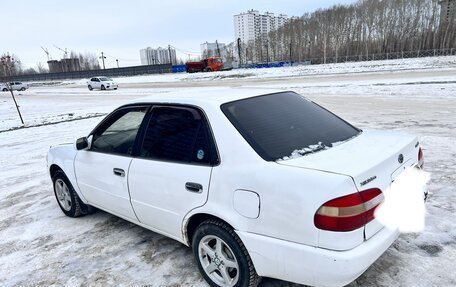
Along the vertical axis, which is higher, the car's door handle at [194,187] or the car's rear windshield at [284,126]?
the car's rear windshield at [284,126]

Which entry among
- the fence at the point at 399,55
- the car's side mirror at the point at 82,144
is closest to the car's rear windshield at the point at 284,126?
the car's side mirror at the point at 82,144

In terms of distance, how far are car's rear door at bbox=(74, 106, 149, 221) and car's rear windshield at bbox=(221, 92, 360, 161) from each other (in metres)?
1.07

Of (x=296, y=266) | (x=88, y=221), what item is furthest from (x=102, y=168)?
(x=296, y=266)

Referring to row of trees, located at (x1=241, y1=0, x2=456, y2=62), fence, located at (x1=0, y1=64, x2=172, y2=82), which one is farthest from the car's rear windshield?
row of trees, located at (x1=241, y1=0, x2=456, y2=62)

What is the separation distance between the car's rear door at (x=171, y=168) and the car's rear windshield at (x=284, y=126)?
1.05 ft

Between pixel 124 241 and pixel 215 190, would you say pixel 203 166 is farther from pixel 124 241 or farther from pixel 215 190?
pixel 124 241

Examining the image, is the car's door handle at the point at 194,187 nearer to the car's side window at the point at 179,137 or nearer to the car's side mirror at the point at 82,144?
the car's side window at the point at 179,137

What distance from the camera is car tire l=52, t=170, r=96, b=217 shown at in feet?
14.3

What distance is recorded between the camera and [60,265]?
134 inches

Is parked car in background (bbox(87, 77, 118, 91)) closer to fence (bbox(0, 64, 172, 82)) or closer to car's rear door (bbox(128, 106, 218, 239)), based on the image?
car's rear door (bbox(128, 106, 218, 239))

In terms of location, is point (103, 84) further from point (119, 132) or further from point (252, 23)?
point (252, 23)

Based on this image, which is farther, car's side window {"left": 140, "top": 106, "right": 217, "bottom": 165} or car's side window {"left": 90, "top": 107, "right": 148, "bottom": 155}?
car's side window {"left": 90, "top": 107, "right": 148, "bottom": 155}

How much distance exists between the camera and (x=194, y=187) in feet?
8.77

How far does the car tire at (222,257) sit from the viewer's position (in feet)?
8.20
